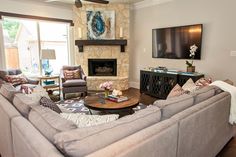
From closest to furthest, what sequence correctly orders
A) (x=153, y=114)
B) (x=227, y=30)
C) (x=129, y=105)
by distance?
(x=153, y=114) → (x=129, y=105) → (x=227, y=30)

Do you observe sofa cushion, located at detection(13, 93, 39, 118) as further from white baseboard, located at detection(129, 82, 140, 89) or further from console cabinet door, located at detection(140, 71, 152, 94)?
white baseboard, located at detection(129, 82, 140, 89)

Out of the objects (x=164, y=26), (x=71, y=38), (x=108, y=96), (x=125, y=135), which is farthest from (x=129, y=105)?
(x=71, y=38)

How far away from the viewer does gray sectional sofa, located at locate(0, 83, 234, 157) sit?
3.51ft

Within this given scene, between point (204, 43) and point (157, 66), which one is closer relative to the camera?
point (204, 43)

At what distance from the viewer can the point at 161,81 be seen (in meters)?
4.97

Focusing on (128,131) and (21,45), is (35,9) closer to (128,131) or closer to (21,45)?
(21,45)

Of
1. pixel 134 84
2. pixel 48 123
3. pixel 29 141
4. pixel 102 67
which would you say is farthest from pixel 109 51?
pixel 29 141

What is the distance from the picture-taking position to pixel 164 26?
540 centimetres

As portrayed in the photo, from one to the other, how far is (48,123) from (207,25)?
4386 mm

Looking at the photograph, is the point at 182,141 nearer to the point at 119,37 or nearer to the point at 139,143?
the point at 139,143

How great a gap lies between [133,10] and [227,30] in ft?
10.3

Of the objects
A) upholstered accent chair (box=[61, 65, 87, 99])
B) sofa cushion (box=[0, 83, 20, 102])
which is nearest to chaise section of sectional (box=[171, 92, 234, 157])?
sofa cushion (box=[0, 83, 20, 102])

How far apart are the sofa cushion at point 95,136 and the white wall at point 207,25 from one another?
3.65m

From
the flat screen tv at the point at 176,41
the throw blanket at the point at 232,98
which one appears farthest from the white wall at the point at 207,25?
the throw blanket at the point at 232,98
